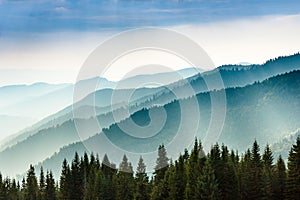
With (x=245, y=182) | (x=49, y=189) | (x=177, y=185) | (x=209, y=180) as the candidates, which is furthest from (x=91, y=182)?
(x=209, y=180)

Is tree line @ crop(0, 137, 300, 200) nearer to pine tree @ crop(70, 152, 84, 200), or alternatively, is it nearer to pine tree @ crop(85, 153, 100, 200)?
pine tree @ crop(85, 153, 100, 200)

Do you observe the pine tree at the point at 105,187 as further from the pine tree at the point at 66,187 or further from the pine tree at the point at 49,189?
the pine tree at the point at 49,189

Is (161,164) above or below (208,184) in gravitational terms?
above

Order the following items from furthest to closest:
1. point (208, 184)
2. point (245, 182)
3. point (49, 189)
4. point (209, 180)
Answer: point (49, 189), point (245, 182), point (208, 184), point (209, 180)

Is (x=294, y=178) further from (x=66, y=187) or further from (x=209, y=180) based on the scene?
(x=66, y=187)

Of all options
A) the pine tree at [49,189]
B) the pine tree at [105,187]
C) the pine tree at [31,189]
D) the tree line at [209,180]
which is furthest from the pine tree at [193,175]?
the pine tree at [31,189]

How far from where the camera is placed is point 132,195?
297 ft

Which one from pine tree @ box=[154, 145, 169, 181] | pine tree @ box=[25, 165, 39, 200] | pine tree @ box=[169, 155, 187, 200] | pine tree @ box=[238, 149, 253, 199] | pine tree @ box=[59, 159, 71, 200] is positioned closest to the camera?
pine tree @ box=[169, 155, 187, 200]

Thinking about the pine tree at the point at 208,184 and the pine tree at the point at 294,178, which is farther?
the pine tree at the point at 294,178

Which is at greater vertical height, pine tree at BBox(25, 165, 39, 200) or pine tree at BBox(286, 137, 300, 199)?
pine tree at BBox(25, 165, 39, 200)

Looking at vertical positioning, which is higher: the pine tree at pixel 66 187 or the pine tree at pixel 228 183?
the pine tree at pixel 66 187

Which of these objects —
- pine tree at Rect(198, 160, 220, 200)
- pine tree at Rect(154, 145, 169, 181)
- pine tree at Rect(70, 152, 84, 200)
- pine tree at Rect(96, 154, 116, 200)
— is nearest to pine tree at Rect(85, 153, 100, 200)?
pine tree at Rect(96, 154, 116, 200)

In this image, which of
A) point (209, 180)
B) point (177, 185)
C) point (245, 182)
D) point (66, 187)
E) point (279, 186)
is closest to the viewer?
point (209, 180)

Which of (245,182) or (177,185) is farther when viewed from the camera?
(245,182)
